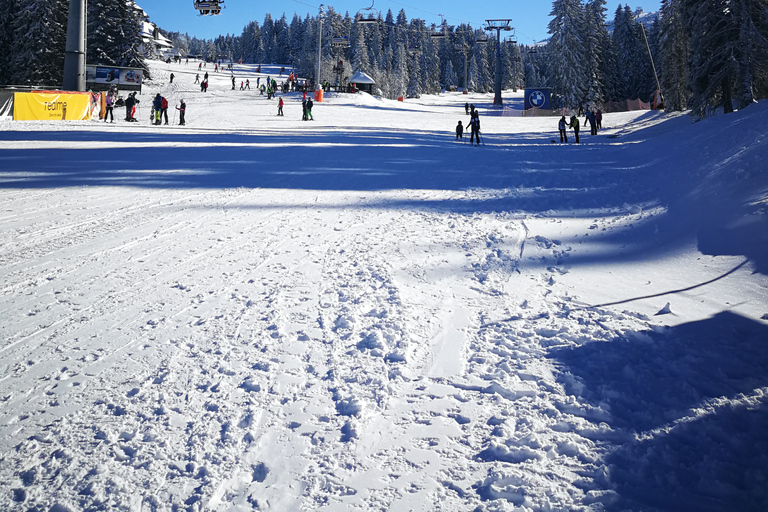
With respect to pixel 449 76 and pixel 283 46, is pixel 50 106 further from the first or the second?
pixel 283 46

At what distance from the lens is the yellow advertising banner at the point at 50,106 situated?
970 inches

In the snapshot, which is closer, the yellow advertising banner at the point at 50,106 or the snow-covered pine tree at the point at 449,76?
the yellow advertising banner at the point at 50,106

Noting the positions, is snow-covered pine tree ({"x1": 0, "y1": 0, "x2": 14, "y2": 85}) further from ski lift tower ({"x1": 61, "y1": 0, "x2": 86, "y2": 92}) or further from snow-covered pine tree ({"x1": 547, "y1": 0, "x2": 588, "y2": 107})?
snow-covered pine tree ({"x1": 547, "y1": 0, "x2": 588, "y2": 107})

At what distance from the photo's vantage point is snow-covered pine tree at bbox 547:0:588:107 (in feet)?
189

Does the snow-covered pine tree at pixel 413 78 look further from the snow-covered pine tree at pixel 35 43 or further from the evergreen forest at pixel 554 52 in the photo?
the snow-covered pine tree at pixel 35 43

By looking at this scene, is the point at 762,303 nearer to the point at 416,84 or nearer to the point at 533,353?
the point at 533,353

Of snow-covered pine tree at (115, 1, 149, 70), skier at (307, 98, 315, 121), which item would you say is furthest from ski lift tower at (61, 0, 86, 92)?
snow-covered pine tree at (115, 1, 149, 70)

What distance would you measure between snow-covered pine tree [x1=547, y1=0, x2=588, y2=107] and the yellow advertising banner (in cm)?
5103

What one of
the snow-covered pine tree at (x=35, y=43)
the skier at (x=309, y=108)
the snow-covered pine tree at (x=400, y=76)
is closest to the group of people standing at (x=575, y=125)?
the skier at (x=309, y=108)

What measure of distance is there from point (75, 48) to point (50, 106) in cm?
493

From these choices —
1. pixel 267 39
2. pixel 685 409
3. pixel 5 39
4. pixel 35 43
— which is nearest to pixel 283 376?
pixel 685 409

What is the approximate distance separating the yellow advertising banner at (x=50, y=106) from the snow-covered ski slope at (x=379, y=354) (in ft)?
63.9

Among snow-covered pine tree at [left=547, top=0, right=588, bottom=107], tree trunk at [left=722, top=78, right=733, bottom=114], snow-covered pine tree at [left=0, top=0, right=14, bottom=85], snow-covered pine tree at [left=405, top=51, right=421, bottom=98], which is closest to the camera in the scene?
tree trunk at [left=722, top=78, right=733, bottom=114]

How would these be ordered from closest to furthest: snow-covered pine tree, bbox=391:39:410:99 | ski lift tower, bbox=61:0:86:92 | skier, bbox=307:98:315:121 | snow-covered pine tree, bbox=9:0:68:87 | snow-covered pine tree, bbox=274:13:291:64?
ski lift tower, bbox=61:0:86:92 → skier, bbox=307:98:315:121 → snow-covered pine tree, bbox=9:0:68:87 → snow-covered pine tree, bbox=391:39:410:99 → snow-covered pine tree, bbox=274:13:291:64
